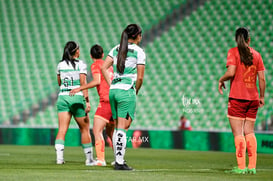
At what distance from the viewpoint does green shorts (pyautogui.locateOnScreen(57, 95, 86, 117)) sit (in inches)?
363

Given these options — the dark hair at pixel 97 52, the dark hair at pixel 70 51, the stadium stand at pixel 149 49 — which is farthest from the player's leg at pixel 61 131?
the stadium stand at pixel 149 49

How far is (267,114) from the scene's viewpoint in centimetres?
1608

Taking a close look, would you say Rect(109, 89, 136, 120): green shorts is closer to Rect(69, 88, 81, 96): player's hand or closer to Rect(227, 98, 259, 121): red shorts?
Rect(227, 98, 259, 121): red shorts

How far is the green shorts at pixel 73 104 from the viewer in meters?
9.21

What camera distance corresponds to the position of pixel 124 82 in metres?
7.79

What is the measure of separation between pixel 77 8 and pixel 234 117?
17.2 meters

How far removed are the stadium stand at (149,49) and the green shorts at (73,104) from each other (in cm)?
806

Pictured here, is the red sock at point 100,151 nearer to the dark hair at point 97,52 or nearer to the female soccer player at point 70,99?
the female soccer player at point 70,99

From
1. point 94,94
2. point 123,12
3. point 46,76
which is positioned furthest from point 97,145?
point 123,12

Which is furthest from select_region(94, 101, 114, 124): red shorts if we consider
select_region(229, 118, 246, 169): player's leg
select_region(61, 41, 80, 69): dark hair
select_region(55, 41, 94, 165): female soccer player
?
select_region(229, 118, 246, 169): player's leg

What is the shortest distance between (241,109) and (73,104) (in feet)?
8.72

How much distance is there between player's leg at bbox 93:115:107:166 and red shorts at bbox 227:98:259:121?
2232 mm

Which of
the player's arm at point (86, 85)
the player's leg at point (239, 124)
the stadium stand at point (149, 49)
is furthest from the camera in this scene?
the stadium stand at point (149, 49)

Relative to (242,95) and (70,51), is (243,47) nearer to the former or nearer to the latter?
(242,95)
